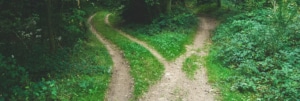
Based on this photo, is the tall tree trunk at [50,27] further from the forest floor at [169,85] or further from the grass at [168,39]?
the grass at [168,39]

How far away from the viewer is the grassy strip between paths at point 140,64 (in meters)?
15.9

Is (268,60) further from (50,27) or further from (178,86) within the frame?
(50,27)

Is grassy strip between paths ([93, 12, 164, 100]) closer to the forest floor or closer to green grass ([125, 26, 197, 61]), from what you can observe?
the forest floor

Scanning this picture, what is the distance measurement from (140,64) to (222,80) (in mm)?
5286

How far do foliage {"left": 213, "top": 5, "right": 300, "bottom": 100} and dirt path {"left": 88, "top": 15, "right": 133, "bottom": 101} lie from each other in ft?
17.4

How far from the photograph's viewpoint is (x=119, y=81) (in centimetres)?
1656

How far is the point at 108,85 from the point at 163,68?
4.34 meters

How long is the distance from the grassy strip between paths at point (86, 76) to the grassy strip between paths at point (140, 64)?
1435 mm

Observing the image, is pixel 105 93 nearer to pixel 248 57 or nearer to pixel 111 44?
pixel 248 57

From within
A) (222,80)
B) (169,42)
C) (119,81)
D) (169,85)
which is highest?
(169,42)

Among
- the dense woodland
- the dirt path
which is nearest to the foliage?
the dense woodland

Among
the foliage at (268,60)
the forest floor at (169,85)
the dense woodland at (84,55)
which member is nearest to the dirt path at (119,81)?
the forest floor at (169,85)

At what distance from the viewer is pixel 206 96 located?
14.8 m

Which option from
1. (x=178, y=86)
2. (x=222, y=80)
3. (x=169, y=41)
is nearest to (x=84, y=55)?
(x=169, y=41)
